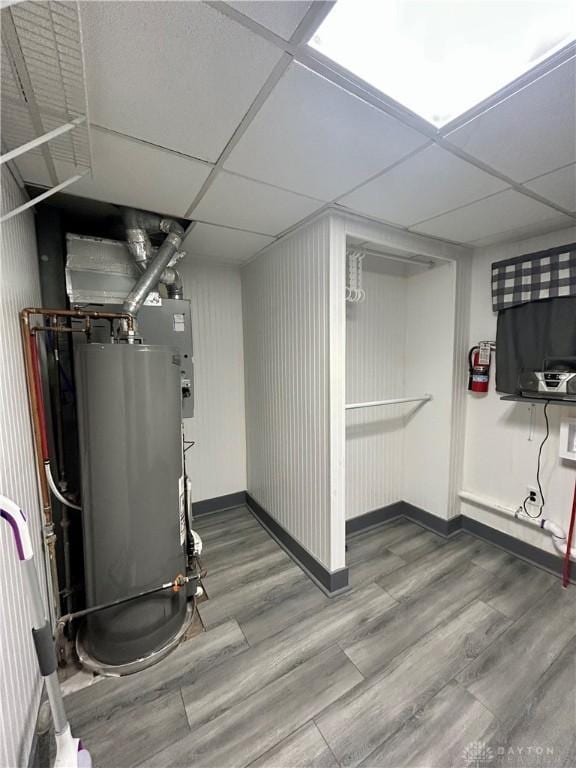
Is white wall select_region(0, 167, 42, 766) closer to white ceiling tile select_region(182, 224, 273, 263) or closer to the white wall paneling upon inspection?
white ceiling tile select_region(182, 224, 273, 263)

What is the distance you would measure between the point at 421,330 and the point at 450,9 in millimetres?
2217

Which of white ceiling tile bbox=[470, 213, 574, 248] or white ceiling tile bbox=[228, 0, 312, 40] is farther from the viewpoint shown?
white ceiling tile bbox=[470, 213, 574, 248]

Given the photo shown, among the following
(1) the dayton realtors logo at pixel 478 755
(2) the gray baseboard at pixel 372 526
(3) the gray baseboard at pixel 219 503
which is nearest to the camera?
(1) the dayton realtors logo at pixel 478 755

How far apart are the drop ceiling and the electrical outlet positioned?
1914 mm

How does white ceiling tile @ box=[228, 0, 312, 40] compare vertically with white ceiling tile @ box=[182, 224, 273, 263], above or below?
below

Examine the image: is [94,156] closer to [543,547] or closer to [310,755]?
[310,755]

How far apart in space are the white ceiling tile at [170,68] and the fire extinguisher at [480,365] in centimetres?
238

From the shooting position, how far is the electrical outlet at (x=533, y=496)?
2.34 meters

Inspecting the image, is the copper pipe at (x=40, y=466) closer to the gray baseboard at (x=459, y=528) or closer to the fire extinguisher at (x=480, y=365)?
the gray baseboard at (x=459, y=528)

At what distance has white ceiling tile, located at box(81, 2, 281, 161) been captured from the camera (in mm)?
785

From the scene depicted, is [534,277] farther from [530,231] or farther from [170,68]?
[170,68]

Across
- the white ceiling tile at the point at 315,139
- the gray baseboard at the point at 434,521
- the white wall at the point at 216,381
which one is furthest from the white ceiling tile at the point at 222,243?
the gray baseboard at the point at 434,521

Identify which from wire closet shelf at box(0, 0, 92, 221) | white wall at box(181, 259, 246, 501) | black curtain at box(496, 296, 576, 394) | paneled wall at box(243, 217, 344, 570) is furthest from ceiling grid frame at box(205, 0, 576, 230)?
white wall at box(181, 259, 246, 501)

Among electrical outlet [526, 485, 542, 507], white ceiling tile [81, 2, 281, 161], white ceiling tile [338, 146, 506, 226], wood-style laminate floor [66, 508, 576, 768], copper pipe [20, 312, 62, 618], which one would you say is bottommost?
wood-style laminate floor [66, 508, 576, 768]
